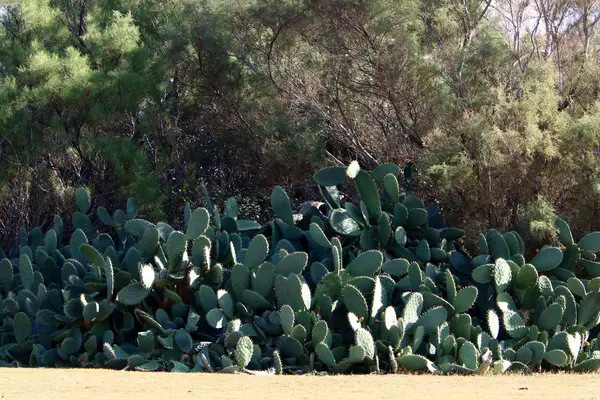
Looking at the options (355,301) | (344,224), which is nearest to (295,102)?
(344,224)

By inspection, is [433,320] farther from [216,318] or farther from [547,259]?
[216,318]

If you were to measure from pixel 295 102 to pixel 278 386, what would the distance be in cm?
917

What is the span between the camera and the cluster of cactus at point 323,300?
37.3 feet

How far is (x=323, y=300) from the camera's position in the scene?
11.8 metres

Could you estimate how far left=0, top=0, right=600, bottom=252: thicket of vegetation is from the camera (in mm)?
14031

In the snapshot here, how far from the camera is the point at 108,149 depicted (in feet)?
60.1

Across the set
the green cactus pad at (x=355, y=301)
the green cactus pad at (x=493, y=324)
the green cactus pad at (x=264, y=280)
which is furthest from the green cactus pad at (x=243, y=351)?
the green cactus pad at (x=493, y=324)

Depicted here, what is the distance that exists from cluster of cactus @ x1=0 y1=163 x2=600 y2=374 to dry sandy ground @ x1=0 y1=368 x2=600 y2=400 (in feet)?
2.45

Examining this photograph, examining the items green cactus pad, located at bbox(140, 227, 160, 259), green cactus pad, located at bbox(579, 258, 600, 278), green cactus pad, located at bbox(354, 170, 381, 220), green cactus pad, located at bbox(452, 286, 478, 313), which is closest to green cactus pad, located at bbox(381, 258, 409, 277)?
green cactus pad, located at bbox(452, 286, 478, 313)

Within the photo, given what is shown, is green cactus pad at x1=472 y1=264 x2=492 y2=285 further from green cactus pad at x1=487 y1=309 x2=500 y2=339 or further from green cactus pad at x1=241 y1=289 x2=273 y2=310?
green cactus pad at x1=241 y1=289 x2=273 y2=310

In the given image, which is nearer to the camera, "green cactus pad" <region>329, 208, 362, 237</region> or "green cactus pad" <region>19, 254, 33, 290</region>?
"green cactus pad" <region>329, 208, 362, 237</region>

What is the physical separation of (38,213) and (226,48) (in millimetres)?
4908

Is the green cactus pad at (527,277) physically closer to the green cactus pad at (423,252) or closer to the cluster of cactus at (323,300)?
the cluster of cactus at (323,300)

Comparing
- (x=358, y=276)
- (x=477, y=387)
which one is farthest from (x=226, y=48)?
(x=477, y=387)
